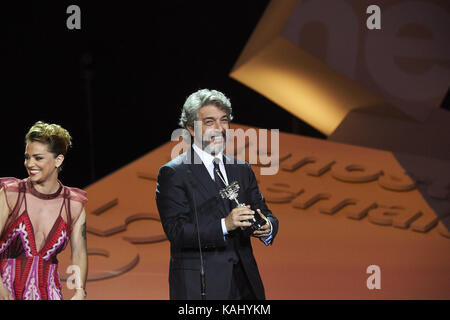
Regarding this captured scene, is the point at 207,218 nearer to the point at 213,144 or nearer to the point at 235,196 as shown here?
the point at 235,196

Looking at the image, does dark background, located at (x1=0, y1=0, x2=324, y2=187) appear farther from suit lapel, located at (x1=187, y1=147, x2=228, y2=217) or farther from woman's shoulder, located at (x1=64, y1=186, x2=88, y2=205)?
suit lapel, located at (x1=187, y1=147, x2=228, y2=217)

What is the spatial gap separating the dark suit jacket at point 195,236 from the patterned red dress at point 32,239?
14.5 inches

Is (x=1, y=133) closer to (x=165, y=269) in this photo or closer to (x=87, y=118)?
(x=87, y=118)

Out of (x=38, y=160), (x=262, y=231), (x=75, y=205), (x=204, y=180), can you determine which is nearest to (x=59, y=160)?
(x=38, y=160)

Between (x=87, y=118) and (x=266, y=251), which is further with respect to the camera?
(x=87, y=118)

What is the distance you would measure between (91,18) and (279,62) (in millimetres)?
2019

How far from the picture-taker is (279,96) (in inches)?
282

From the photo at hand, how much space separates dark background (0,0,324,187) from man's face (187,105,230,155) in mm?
4570

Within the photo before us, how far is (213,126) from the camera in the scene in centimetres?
231

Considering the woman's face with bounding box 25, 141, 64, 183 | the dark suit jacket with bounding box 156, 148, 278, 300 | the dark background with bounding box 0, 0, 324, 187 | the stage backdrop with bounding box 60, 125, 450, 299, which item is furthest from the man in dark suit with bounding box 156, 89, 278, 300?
the dark background with bounding box 0, 0, 324, 187

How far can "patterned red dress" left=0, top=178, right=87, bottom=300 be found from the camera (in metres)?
2.23

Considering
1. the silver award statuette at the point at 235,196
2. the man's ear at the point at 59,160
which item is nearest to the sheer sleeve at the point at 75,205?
the man's ear at the point at 59,160

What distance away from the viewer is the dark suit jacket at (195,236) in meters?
2.23
